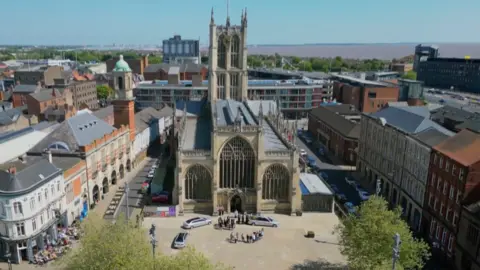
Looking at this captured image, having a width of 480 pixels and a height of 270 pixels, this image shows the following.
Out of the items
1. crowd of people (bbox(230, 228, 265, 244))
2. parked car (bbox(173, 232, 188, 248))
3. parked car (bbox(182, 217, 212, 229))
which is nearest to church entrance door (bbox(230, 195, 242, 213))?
parked car (bbox(182, 217, 212, 229))

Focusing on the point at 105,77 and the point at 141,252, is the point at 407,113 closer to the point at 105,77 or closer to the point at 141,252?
the point at 141,252

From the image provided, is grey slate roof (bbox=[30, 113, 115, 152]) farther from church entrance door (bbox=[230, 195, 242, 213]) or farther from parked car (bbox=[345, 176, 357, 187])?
parked car (bbox=[345, 176, 357, 187])

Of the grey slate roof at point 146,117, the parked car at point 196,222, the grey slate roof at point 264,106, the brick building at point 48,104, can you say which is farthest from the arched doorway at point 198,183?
the brick building at point 48,104

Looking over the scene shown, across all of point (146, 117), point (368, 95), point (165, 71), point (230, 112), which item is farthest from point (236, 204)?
point (165, 71)

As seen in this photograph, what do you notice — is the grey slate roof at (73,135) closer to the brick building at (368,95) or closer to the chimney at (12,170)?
the chimney at (12,170)

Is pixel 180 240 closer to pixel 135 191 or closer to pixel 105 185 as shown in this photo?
pixel 135 191

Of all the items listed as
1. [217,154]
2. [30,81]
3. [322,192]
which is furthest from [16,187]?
[30,81]
